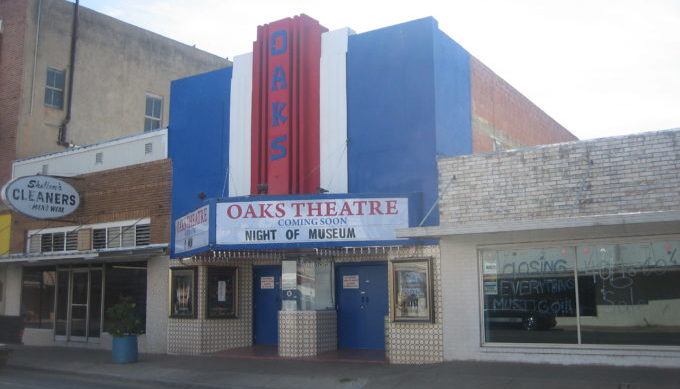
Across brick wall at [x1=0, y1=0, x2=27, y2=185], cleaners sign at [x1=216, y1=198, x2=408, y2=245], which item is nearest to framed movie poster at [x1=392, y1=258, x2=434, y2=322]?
cleaners sign at [x1=216, y1=198, x2=408, y2=245]

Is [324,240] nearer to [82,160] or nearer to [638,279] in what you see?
[638,279]

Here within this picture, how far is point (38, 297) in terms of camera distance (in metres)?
23.6

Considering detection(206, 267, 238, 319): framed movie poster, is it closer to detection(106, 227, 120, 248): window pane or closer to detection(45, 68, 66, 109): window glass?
detection(106, 227, 120, 248): window pane

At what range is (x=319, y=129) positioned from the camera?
16.9 meters

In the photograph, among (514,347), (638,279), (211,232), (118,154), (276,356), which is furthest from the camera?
(118,154)

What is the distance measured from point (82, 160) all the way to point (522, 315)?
14959 millimetres

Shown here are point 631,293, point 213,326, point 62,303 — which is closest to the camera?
point 631,293

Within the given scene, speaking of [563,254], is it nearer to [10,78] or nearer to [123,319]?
[123,319]

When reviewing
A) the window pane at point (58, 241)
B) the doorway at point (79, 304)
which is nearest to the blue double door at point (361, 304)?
the doorway at point (79, 304)

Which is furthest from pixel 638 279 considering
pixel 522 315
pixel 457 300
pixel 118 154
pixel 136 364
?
pixel 118 154

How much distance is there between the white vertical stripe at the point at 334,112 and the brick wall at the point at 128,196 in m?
5.41

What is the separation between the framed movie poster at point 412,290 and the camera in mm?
14797

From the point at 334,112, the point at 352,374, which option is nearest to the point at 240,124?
the point at 334,112

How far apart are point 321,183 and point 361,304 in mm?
3291
